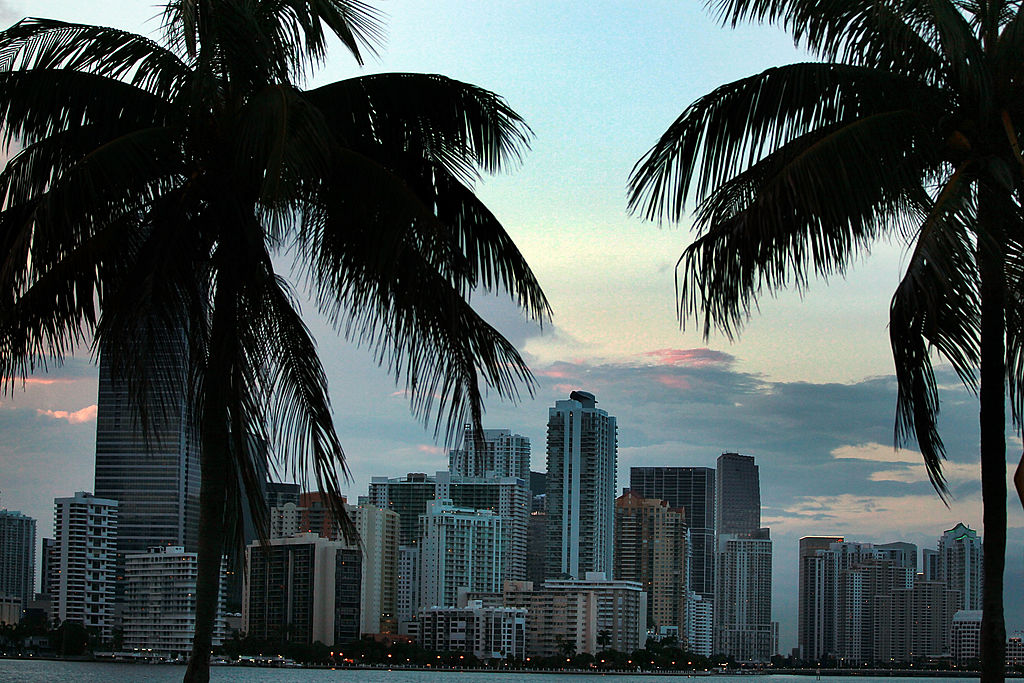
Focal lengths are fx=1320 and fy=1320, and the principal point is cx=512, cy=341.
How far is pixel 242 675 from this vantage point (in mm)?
102750

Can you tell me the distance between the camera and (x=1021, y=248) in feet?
22.3

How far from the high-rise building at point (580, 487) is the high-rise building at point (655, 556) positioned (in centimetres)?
496

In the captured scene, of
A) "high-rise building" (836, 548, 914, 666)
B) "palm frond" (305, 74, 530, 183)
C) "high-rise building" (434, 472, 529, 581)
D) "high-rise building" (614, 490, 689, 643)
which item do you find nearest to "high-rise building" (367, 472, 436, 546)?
"high-rise building" (434, 472, 529, 581)

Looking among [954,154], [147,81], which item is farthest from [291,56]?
[954,154]

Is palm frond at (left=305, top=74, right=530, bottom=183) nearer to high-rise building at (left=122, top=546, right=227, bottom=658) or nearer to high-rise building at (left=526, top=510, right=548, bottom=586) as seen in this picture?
high-rise building at (left=122, top=546, right=227, bottom=658)

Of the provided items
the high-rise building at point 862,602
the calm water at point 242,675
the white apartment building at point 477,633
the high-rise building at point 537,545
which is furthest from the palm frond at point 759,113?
the high-rise building at point 862,602

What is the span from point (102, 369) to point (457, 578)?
140049mm

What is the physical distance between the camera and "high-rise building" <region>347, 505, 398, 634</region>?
128 m

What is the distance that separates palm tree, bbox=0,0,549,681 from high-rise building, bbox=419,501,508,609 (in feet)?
448

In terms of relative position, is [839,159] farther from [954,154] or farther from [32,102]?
[32,102]

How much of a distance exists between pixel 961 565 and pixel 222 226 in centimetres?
16658

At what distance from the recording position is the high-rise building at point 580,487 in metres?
157

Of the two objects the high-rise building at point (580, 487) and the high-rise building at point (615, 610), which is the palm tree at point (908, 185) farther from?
the high-rise building at point (580, 487)

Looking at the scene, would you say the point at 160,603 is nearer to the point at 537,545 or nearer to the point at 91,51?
the point at 537,545
